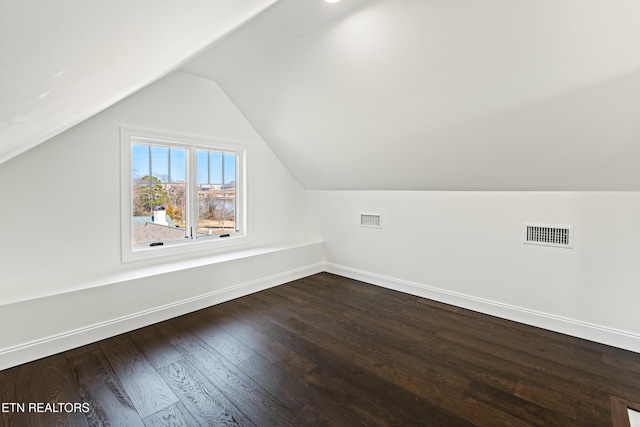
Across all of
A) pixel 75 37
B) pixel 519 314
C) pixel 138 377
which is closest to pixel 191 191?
pixel 138 377

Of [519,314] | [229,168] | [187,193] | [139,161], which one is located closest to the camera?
[519,314]

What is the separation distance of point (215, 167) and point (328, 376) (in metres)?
2.82

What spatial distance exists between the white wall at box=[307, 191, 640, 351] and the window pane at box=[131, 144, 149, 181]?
8.11 feet

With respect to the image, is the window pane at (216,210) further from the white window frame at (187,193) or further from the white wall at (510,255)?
the white wall at (510,255)

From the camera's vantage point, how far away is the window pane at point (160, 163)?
11.4 ft

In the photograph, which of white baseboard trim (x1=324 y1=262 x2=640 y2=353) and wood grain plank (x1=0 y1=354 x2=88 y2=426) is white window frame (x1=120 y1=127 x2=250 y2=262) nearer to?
wood grain plank (x1=0 y1=354 x2=88 y2=426)

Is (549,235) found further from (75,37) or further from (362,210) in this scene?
(75,37)

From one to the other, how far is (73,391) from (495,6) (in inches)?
136

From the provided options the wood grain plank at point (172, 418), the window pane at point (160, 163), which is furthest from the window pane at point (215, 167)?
the wood grain plank at point (172, 418)

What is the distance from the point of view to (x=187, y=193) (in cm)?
373

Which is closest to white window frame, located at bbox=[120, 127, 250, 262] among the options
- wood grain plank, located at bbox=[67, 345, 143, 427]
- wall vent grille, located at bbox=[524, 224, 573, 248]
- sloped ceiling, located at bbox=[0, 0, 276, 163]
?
wood grain plank, located at bbox=[67, 345, 143, 427]

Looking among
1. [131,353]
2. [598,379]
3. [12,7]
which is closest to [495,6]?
[12,7]

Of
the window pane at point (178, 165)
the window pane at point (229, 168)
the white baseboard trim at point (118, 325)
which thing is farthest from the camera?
the window pane at point (229, 168)

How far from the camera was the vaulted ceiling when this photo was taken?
1.38m
